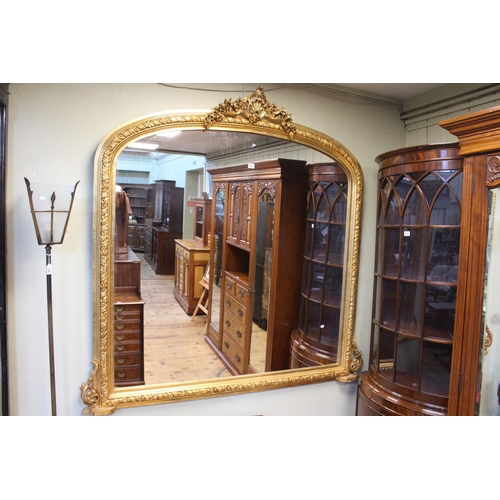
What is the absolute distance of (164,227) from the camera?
174 centimetres

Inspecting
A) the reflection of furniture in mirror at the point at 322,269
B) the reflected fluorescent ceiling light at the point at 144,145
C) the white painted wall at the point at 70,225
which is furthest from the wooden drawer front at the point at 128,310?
the reflection of furniture in mirror at the point at 322,269

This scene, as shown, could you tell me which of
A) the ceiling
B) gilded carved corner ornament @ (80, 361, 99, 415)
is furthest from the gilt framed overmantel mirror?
the ceiling

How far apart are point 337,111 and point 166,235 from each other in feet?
3.18

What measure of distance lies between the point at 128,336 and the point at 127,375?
→ 6.1 inches

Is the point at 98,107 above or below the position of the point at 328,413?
above

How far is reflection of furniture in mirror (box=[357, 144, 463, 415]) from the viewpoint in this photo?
1.65 m

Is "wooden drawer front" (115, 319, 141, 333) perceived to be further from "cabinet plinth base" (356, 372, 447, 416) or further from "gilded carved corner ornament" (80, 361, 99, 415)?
"cabinet plinth base" (356, 372, 447, 416)

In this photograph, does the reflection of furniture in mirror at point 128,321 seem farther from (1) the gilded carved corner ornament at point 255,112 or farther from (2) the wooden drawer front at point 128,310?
(1) the gilded carved corner ornament at point 255,112

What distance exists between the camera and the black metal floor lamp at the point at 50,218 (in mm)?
1422

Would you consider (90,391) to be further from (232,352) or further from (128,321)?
(232,352)

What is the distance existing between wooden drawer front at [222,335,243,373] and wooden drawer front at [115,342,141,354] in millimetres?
377

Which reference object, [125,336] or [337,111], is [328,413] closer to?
[125,336]
